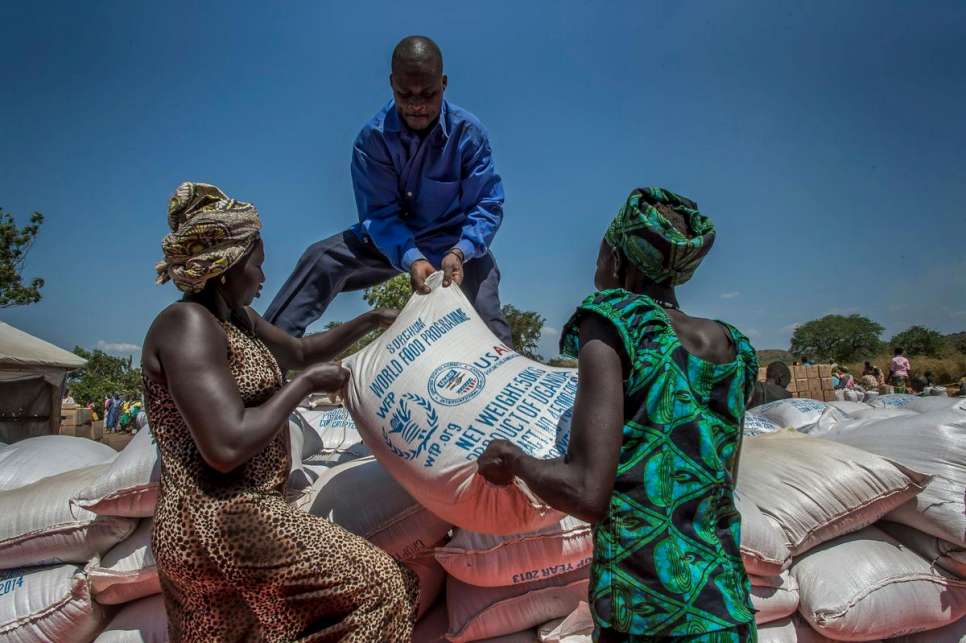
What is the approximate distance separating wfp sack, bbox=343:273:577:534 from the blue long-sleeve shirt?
671mm

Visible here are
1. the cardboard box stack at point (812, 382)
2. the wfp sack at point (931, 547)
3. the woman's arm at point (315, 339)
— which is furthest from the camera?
the cardboard box stack at point (812, 382)

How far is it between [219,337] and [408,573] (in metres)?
0.77

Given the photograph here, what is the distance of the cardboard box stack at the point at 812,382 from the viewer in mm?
12484

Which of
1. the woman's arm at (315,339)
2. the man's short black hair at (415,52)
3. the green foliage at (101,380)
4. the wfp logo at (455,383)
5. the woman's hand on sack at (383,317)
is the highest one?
the man's short black hair at (415,52)

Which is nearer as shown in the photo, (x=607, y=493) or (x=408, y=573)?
(x=607, y=493)

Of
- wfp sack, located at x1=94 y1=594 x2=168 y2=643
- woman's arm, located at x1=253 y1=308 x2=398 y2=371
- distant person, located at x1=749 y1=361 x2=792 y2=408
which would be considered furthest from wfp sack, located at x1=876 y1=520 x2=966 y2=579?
distant person, located at x1=749 y1=361 x2=792 y2=408

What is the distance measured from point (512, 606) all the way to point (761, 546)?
0.83 meters

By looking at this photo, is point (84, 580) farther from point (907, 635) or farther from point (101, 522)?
point (907, 635)

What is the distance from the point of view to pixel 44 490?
7.58 ft

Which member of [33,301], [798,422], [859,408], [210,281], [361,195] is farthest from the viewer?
[33,301]

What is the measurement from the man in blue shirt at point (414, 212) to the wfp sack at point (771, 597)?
1.22 metres

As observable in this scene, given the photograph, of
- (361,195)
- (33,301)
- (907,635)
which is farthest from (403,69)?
(33,301)

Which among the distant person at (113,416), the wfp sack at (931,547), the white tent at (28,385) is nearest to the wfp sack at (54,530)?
the wfp sack at (931,547)

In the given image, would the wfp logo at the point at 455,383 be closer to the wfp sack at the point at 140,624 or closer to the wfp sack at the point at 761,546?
the wfp sack at the point at 761,546
